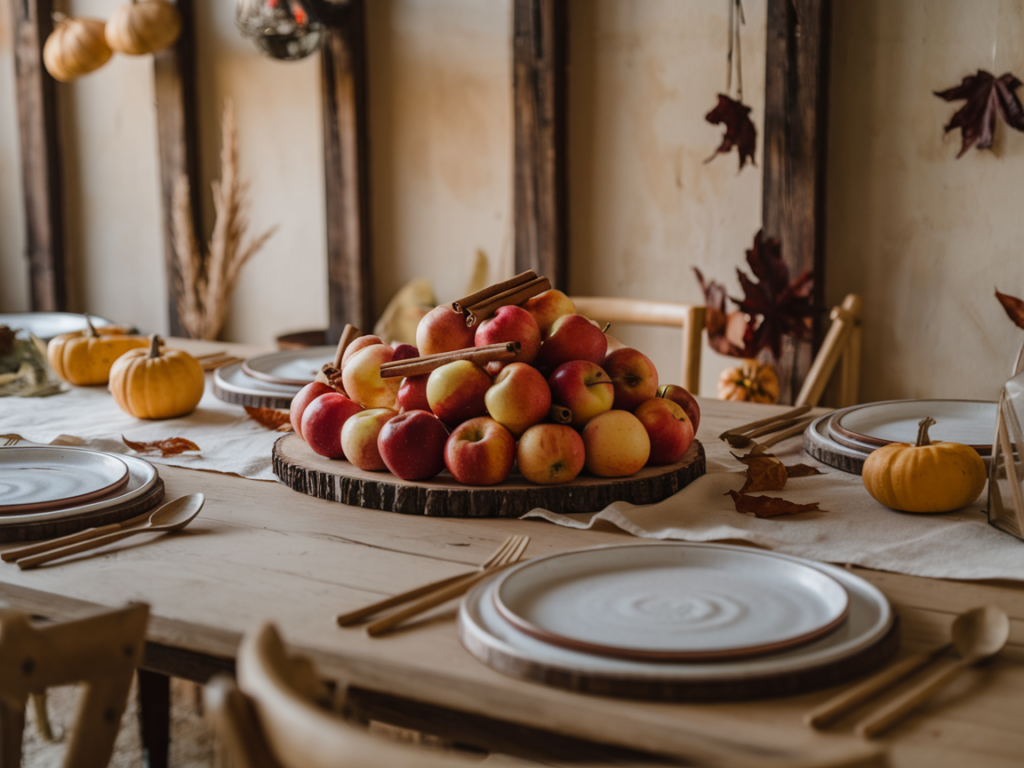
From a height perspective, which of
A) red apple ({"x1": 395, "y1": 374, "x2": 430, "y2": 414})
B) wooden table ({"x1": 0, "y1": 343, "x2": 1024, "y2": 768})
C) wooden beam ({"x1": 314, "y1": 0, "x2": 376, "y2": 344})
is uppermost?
wooden beam ({"x1": 314, "y1": 0, "x2": 376, "y2": 344})

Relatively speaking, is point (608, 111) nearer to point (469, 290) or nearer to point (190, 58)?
point (469, 290)

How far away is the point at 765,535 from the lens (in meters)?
0.96

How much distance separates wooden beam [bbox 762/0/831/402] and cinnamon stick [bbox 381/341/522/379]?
5.27ft

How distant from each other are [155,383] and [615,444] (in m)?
Answer: 0.84

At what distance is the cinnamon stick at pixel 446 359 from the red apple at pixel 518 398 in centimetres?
2

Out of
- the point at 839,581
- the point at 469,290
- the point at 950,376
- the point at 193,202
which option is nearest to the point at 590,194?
the point at 469,290

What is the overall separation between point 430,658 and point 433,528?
1.08 feet

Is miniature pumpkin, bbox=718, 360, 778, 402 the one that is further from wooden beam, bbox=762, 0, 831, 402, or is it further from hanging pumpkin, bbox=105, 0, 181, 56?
hanging pumpkin, bbox=105, 0, 181, 56

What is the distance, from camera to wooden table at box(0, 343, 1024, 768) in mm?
572

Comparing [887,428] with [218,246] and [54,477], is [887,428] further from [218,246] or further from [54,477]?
[218,246]

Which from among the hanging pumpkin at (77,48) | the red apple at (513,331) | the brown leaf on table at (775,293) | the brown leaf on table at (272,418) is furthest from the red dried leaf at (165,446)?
the hanging pumpkin at (77,48)

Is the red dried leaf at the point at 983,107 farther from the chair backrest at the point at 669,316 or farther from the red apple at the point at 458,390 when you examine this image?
the red apple at the point at 458,390

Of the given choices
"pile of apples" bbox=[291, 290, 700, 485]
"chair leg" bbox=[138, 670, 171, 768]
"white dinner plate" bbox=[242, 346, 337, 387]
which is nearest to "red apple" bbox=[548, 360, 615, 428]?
"pile of apples" bbox=[291, 290, 700, 485]

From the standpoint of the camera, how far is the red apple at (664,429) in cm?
111
